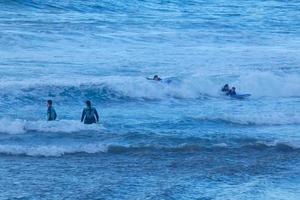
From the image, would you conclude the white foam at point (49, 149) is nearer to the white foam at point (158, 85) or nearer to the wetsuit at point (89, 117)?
the wetsuit at point (89, 117)

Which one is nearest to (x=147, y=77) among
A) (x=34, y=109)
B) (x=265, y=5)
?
(x=34, y=109)

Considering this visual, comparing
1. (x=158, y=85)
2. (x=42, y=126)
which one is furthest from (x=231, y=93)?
(x=42, y=126)

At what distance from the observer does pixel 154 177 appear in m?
13.6

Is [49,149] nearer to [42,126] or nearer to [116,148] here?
[116,148]

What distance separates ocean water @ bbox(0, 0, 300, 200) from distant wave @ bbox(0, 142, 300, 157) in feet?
0.13

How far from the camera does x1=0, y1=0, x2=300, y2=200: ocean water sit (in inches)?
528

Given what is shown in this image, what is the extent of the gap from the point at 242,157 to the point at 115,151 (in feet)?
8.13

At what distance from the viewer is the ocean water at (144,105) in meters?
13.4

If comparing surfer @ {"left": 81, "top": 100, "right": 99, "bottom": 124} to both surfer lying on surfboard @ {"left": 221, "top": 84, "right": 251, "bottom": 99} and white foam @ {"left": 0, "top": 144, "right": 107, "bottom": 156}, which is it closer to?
white foam @ {"left": 0, "top": 144, "right": 107, "bottom": 156}

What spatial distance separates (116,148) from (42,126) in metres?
2.46

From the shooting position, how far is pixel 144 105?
2183 centimetres

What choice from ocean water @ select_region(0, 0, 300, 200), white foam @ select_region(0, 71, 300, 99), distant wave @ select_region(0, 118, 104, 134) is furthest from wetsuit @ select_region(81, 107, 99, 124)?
white foam @ select_region(0, 71, 300, 99)

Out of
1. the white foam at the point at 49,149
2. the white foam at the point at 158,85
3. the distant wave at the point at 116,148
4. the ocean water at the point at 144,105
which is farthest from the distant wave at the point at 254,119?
the white foam at the point at 49,149

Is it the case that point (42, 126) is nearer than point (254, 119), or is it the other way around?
point (42, 126)
